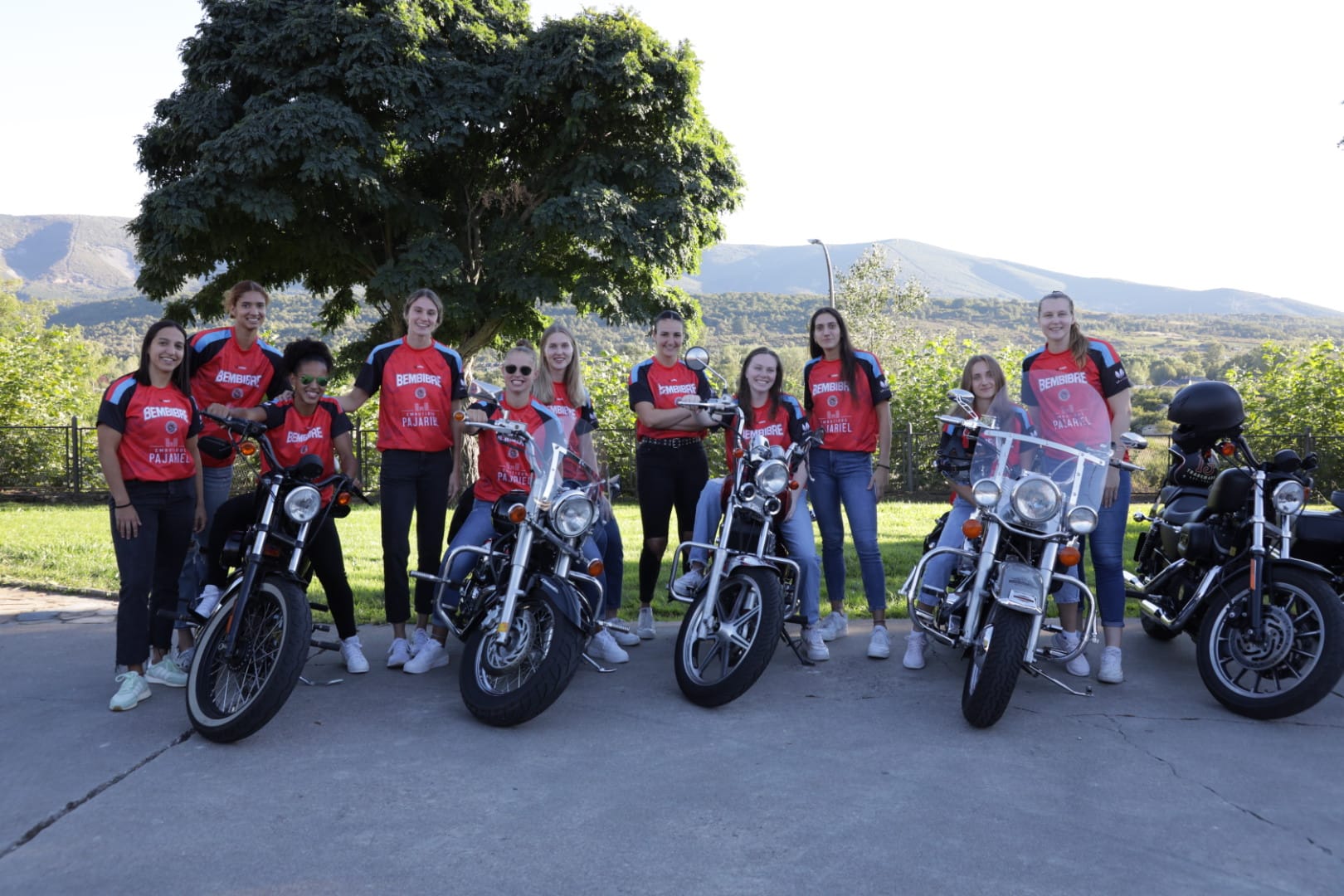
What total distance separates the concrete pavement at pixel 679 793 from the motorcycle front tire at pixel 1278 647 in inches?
5.8

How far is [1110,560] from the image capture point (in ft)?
16.6

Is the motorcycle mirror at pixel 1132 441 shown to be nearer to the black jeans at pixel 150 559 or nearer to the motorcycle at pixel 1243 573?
the motorcycle at pixel 1243 573

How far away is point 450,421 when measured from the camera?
5.32m

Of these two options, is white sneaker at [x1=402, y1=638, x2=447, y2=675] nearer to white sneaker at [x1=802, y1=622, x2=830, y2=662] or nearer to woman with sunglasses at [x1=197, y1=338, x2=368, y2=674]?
woman with sunglasses at [x1=197, y1=338, x2=368, y2=674]

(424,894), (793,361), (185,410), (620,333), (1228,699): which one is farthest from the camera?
(620,333)

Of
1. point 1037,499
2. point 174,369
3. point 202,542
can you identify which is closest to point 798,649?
point 1037,499

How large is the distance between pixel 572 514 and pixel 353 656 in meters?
1.55

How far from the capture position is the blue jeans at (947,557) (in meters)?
5.01

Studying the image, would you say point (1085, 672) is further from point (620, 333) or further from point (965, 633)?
point (620, 333)

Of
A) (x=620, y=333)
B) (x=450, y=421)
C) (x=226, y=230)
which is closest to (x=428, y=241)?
(x=226, y=230)

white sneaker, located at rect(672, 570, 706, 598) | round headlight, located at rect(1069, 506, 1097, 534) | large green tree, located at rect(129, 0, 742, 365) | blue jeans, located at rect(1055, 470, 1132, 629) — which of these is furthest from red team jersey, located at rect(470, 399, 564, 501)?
large green tree, located at rect(129, 0, 742, 365)

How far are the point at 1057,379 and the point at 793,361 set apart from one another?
219 feet

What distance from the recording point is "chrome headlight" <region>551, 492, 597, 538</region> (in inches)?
175

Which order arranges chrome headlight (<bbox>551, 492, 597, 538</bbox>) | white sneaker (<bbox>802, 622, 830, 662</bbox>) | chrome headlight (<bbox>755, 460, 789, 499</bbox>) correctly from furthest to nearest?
white sneaker (<bbox>802, 622, 830, 662</bbox>) → chrome headlight (<bbox>755, 460, 789, 499</bbox>) → chrome headlight (<bbox>551, 492, 597, 538</bbox>)
